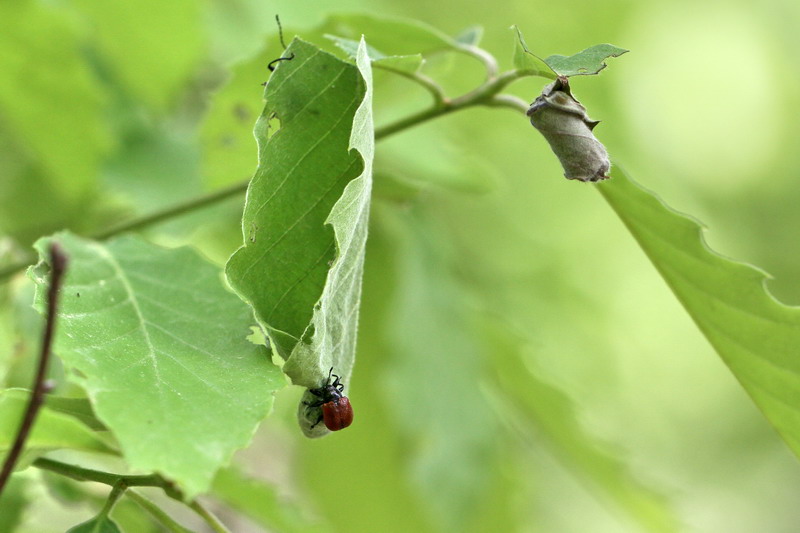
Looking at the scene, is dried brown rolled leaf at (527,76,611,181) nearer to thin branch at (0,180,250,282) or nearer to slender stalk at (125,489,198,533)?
slender stalk at (125,489,198,533)

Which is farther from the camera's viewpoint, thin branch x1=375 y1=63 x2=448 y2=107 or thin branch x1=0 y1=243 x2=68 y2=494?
thin branch x1=375 y1=63 x2=448 y2=107

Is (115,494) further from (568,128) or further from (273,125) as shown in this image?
(568,128)

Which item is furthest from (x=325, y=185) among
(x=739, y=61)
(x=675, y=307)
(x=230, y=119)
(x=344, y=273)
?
(x=739, y=61)

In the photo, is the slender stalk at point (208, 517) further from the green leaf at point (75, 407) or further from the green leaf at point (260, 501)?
the green leaf at point (260, 501)

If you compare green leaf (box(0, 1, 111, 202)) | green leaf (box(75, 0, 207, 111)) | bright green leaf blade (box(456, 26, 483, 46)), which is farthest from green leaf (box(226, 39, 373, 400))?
green leaf (box(75, 0, 207, 111))

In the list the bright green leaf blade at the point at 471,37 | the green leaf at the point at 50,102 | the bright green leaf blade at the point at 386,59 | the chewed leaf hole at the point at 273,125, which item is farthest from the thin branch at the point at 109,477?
the green leaf at the point at 50,102
